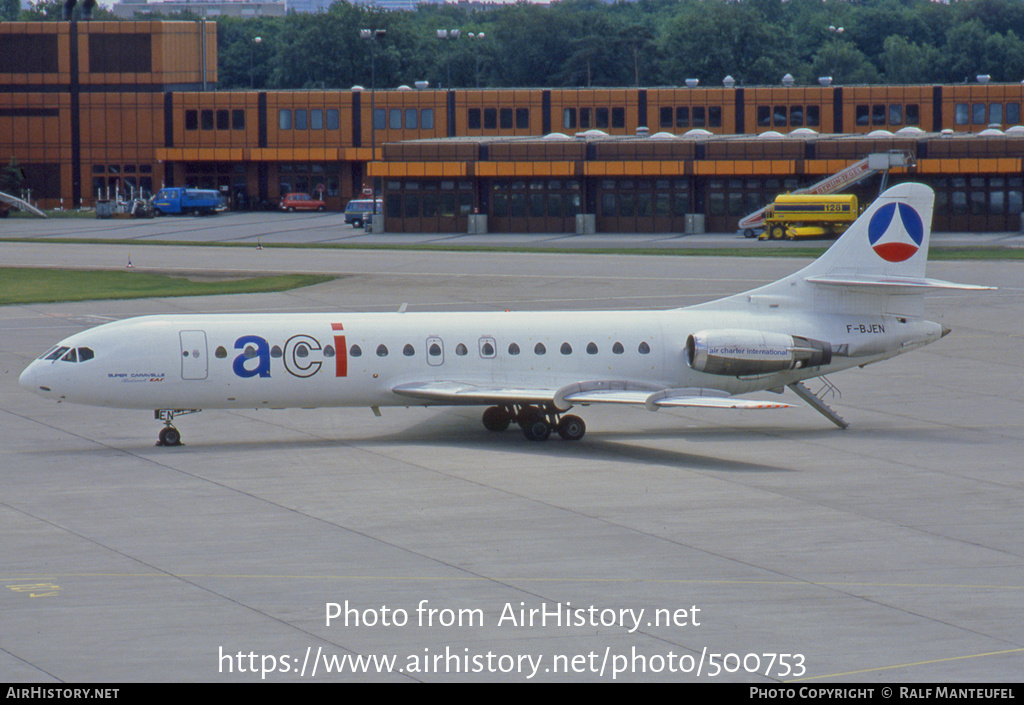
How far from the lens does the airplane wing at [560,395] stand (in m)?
31.5

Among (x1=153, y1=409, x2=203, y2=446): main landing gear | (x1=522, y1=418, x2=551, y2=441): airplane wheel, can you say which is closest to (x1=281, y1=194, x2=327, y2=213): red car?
(x1=153, y1=409, x2=203, y2=446): main landing gear

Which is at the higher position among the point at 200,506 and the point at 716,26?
the point at 716,26

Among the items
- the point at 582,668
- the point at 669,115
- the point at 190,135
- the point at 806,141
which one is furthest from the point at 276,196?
the point at 582,668

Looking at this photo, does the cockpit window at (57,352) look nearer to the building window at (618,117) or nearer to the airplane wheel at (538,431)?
the airplane wheel at (538,431)

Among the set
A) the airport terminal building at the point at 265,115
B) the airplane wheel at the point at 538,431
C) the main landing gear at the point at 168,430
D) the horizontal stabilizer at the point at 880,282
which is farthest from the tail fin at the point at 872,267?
the airport terminal building at the point at 265,115

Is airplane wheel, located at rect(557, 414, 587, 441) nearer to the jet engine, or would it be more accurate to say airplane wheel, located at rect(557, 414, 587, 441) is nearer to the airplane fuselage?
the airplane fuselage

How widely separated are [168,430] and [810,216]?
64.0m

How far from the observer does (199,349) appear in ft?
104

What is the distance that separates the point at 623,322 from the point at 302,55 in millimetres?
147825

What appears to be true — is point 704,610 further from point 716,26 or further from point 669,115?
point 716,26

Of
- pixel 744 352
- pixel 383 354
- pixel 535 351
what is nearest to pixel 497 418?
pixel 535 351

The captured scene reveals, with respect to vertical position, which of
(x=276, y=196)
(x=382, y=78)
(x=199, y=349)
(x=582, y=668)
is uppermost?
(x=382, y=78)

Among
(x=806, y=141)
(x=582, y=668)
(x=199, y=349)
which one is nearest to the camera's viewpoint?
(x=582, y=668)

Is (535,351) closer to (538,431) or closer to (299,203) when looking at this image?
(538,431)
